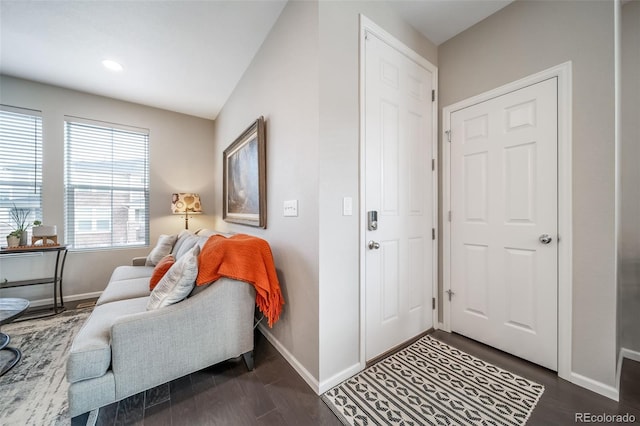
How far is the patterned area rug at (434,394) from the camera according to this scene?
50.1 inches

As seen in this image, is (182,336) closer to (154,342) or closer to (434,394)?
(154,342)

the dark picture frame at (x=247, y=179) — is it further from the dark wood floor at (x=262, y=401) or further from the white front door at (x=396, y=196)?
the dark wood floor at (x=262, y=401)

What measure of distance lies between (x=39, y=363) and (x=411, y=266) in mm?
2915

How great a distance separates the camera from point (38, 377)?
5.23 ft

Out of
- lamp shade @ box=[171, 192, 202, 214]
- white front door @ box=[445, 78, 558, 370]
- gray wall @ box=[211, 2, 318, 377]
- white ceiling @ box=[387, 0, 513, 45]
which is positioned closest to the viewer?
gray wall @ box=[211, 2, 318, 377]

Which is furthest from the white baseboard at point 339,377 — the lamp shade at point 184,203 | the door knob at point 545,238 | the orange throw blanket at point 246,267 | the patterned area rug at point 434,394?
the lamp shade at point 184,203

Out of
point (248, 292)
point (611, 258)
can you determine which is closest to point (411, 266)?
point (611, 258)

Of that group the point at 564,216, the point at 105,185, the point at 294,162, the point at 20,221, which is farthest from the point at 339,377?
the point at 20,221

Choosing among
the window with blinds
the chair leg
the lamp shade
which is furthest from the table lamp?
the chair leg

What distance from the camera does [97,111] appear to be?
3174mm

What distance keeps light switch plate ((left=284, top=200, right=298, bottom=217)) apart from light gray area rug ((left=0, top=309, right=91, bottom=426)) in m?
1.65

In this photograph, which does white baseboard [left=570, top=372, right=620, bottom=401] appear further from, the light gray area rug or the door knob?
the light gray area rug

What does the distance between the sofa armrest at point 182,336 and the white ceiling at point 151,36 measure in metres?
2.10

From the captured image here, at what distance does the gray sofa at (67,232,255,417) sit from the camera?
1188mm
